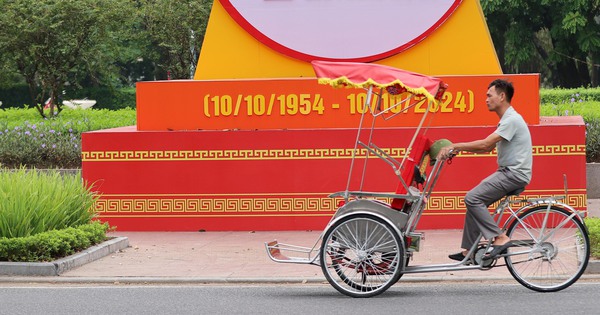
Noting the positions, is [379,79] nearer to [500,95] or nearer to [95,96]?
[500,95]

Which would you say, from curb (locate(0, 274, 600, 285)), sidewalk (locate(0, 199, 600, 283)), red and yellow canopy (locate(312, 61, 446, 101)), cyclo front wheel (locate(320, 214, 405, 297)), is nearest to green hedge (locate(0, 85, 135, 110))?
sidewalk (locate(0, 199, 600, 283))

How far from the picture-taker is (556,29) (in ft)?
120

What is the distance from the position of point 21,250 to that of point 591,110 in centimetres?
1103

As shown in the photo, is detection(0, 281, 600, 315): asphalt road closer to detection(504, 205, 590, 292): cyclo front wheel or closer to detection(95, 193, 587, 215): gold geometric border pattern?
detection(504, 205, 590, 292): cyclo front wheel

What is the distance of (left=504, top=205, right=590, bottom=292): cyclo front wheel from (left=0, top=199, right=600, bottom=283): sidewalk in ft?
2.60

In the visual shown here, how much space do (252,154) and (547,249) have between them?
5556 millimetres

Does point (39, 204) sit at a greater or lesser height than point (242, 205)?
greater

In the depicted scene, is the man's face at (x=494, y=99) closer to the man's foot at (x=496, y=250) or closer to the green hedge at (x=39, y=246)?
the man's foot at (x=496, y=250)

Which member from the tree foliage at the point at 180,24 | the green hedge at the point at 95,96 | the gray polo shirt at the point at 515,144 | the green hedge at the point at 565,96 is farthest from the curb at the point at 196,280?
the green hedge at the point at 95,96

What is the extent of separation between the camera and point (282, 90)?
1380cm

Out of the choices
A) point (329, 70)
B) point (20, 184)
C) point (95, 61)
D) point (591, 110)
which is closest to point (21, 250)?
point (20, 184)

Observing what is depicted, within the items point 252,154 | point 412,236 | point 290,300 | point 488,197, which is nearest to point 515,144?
point 488,197

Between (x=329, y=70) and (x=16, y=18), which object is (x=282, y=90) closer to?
(x=329, y=70)

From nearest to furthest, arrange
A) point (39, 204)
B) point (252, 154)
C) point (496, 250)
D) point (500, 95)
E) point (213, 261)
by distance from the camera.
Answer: point (496, 250)
point (500, 95)
point (39, 204)
point (213, 261)
point (252, 154)
